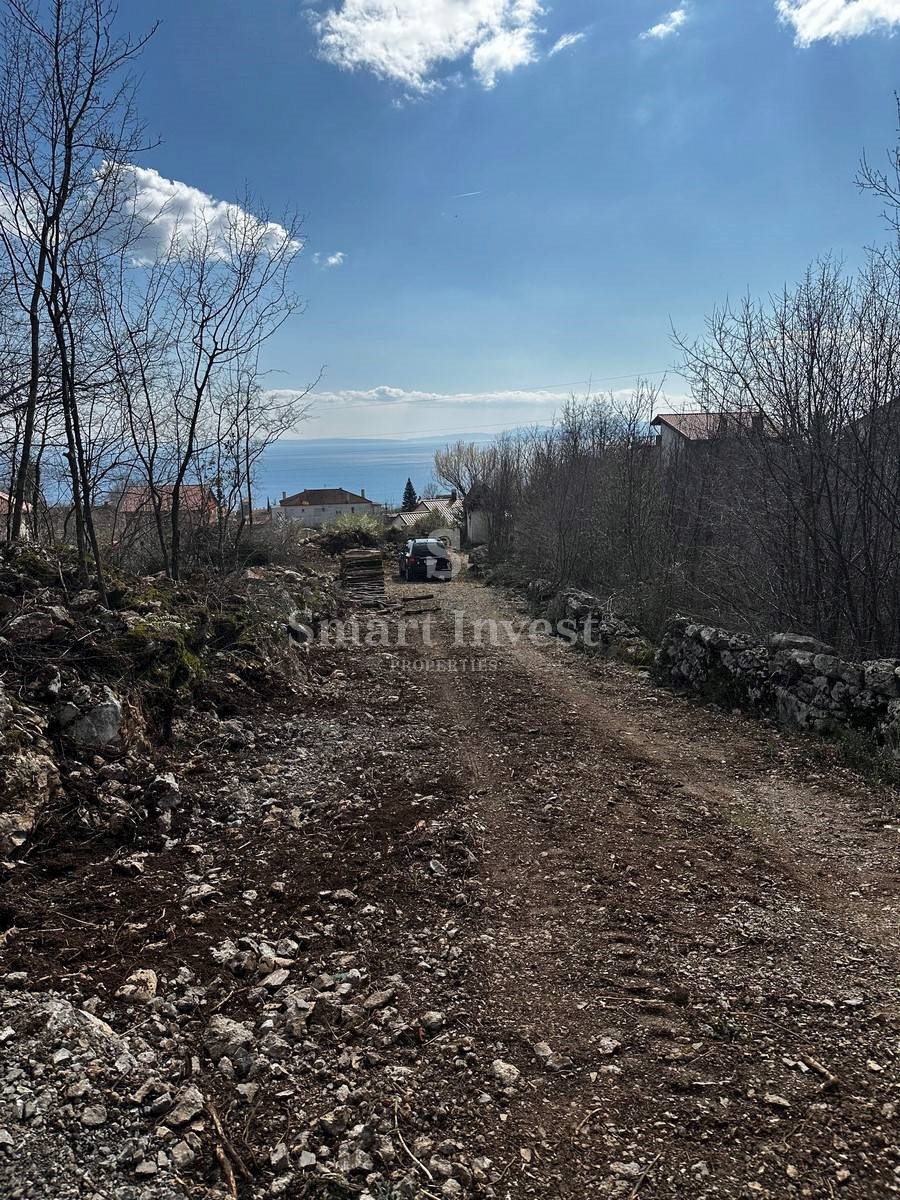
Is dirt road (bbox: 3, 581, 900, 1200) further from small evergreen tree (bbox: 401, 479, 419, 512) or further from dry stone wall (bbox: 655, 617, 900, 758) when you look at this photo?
small evergreen tree (bbox: 401, 479, 419, 512)

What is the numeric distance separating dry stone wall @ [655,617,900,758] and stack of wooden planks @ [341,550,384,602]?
10718 millimetres

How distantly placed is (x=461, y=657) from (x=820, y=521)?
5665mm

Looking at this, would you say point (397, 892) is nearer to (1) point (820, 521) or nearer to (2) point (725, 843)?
(2) point (725, 843)

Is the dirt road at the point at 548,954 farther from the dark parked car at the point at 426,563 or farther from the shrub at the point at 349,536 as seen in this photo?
the shrub at the point at 349,536

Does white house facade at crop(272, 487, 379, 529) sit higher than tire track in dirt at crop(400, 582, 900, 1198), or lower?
higher

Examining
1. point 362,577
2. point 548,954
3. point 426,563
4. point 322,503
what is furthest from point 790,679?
point 322,503

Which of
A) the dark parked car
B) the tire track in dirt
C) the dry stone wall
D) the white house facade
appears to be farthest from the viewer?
the white house facade

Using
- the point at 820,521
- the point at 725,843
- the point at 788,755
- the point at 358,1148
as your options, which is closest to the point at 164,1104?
the point at 358,1148

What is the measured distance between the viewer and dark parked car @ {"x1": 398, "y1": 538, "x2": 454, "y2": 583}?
2445cm

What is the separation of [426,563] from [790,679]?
718 inches

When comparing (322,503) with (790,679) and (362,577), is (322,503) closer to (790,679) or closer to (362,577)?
(362,577)

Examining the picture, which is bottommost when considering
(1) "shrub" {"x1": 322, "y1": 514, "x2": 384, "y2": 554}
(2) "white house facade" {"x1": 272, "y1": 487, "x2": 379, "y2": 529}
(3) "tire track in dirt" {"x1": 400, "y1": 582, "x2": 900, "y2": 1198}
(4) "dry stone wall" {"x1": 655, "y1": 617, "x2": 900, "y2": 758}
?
(3) "tire track in dirt" {"x1": 400, "y1": 582, "x2": 900, "y2": 1198}

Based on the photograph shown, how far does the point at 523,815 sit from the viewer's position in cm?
500

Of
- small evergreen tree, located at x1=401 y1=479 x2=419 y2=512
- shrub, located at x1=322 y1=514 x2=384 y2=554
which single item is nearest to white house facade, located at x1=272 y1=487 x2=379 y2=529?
small evergreen tree, located at x1=401 y1=479 x2=419 y2=512
